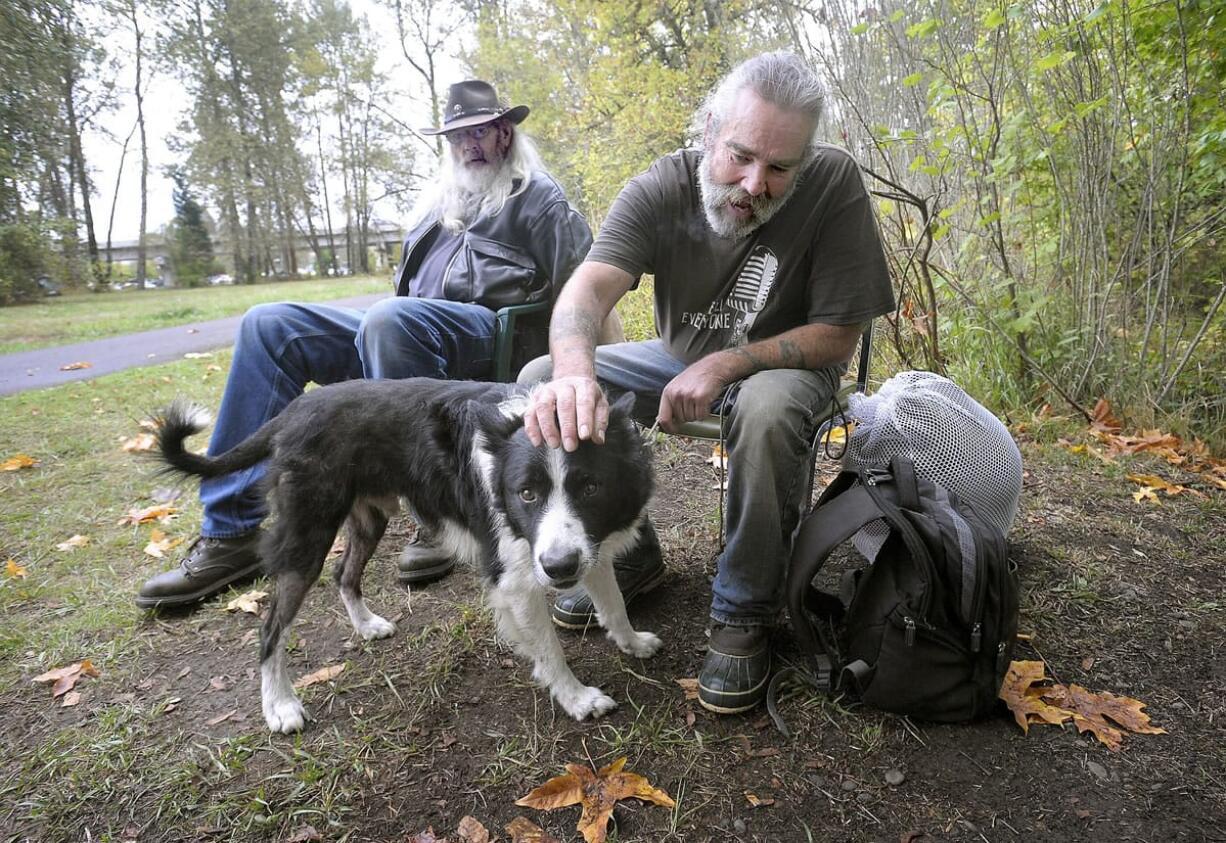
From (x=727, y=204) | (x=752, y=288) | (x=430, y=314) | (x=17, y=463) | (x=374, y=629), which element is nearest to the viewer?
(x=727, y=204)

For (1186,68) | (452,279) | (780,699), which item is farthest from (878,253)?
(1186,68)

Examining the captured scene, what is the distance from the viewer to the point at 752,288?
240 centimetres

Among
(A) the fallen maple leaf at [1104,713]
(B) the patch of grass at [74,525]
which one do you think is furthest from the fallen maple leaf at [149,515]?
(A) the fallen maple leaf at [1104,713]

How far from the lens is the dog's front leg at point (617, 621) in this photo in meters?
2.29

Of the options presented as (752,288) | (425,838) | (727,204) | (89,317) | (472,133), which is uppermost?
(472,133)

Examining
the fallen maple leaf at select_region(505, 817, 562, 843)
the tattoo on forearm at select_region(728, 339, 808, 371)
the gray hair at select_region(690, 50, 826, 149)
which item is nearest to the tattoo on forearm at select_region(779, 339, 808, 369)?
the tattoo on forearm at select_region(728, 339, 808, 371)

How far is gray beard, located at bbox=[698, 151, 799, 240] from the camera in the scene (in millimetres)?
2242

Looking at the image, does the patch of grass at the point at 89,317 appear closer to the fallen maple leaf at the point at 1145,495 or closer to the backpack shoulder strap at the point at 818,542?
the backpack shoulder strap at the point at 818,542

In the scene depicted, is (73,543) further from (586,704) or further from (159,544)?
(586,704)

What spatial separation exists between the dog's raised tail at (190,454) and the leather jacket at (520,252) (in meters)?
1.19

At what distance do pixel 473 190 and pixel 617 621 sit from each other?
2.21m

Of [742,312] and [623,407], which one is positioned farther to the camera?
[742,312]

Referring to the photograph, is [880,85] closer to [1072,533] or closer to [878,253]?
[878,253]

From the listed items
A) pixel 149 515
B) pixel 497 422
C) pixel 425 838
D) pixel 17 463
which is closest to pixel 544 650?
pixel 425 838
